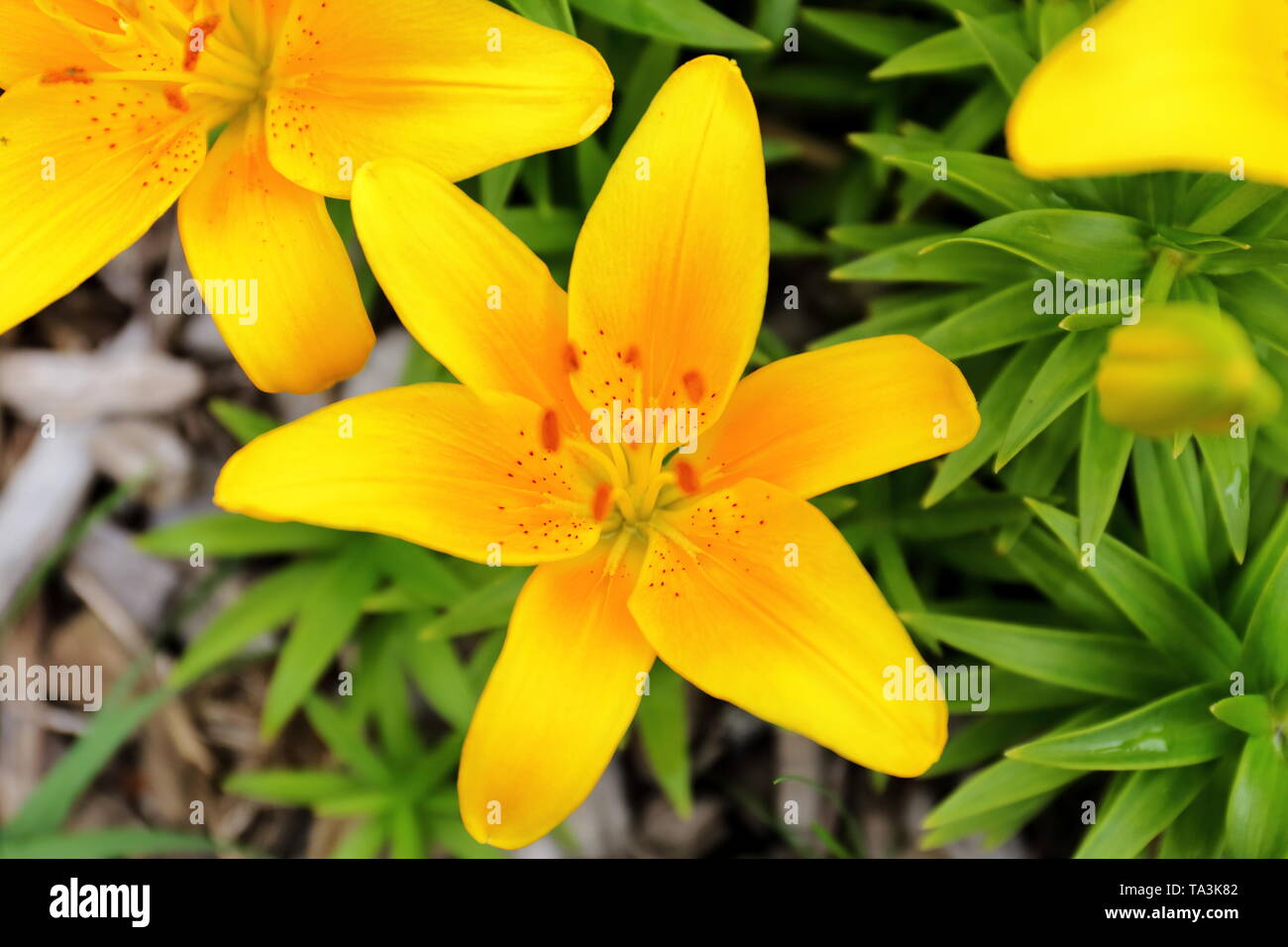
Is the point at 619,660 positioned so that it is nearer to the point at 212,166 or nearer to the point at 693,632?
the point at 693,632

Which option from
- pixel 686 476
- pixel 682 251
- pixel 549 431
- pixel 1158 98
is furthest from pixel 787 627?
pixel 1158 98

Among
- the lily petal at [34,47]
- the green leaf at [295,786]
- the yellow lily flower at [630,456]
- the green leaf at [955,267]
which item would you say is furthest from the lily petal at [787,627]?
the lily petal at [34,47]

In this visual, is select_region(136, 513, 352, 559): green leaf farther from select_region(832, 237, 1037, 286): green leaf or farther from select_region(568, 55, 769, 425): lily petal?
select_region(832, 237, 1037, 286): green leaf

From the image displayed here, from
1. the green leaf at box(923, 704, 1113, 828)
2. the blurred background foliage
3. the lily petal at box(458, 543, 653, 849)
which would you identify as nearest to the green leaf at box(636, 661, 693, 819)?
the blurred background foliage

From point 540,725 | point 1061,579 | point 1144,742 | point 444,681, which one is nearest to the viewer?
point 540,725

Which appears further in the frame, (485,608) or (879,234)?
(879,234)

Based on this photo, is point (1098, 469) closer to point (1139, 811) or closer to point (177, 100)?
point (1139, 811)
